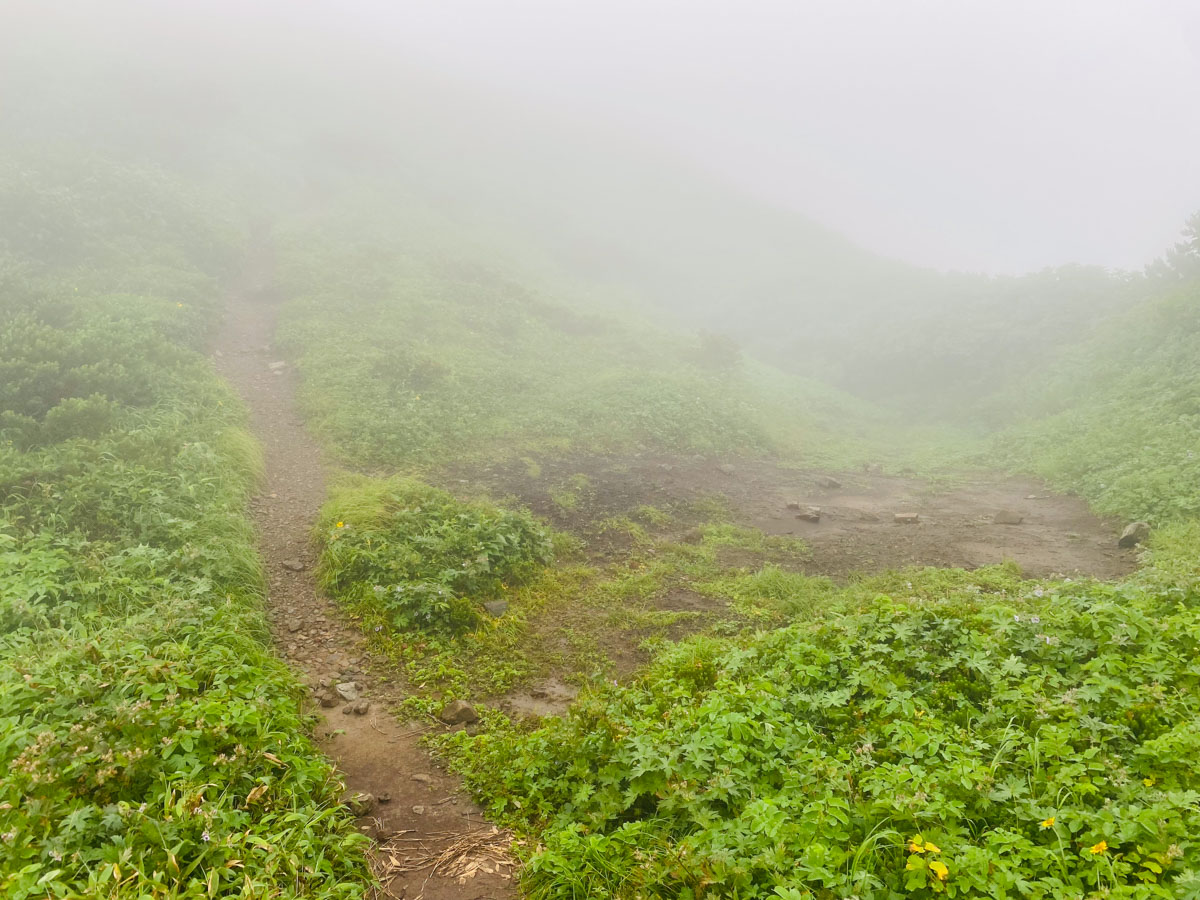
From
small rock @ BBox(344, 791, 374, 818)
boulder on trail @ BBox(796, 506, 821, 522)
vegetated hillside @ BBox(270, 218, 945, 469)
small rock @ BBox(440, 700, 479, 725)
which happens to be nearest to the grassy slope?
small rock @ BBox(440, 700, 479, 725)

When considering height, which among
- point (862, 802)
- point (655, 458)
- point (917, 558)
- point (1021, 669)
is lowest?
point (655, 458)

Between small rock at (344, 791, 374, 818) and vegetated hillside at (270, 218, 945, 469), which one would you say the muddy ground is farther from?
small rock at (344, 791, 374, 818)

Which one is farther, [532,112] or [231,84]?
[532,112]

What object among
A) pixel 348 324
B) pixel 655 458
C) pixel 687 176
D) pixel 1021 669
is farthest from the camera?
pixel 687 176

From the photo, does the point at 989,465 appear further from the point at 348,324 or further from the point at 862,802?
the point at 348,324

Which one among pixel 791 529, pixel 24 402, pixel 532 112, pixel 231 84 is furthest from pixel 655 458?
pixel 532 112

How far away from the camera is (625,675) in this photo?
7395 mm

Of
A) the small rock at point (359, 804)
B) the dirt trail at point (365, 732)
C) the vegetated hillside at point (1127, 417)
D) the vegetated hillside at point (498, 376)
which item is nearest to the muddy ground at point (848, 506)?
the vegetated hillside at point (1127, 417)

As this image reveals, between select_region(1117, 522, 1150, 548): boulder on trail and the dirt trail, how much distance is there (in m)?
12.1

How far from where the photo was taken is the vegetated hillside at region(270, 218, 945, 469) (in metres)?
17.0

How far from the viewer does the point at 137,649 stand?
17.8ft

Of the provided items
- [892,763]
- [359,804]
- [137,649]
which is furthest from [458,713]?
[892,763]

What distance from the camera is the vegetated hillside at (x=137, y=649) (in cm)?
375

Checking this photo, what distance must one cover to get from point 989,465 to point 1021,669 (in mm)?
17291
